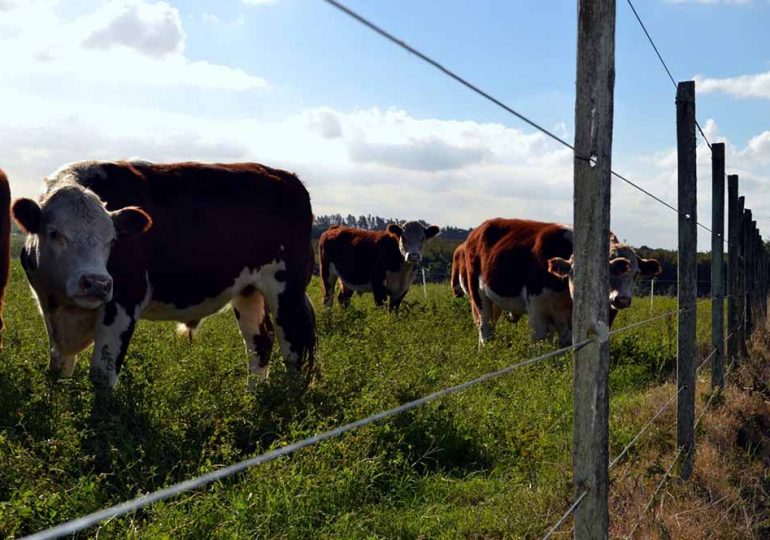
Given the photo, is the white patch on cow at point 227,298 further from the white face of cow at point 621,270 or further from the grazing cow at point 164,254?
the white face of cow at point 621,270

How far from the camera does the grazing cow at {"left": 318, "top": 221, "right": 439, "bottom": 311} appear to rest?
1739cm

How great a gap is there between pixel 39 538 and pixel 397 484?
3858 mm

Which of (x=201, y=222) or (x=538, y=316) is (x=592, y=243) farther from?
(x=538, y=316)

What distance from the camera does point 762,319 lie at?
50.3ft

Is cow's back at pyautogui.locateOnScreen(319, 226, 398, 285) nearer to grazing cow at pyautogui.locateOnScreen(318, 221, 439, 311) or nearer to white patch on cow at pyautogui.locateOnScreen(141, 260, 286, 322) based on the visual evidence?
grazing cow at pyautogui.locateOnScreen(318, 221, 439, 311)

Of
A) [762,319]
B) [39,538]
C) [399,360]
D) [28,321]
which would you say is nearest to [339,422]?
[399,360]

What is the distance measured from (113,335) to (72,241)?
0.85 m

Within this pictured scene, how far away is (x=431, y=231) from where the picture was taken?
18.0 meters

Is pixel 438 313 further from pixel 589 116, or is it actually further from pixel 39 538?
pixel 39 538

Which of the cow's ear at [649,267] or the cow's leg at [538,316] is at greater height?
the cow's ear at [649,267]

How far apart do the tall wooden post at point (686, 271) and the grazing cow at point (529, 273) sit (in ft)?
11.3

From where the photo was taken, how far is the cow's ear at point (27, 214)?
581 cm

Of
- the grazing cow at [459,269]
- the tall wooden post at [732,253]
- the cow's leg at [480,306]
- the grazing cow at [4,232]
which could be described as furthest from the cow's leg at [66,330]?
the grazing cow at [459,269]

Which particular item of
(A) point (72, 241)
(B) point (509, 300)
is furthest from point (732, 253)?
(A) point (72, 241)
